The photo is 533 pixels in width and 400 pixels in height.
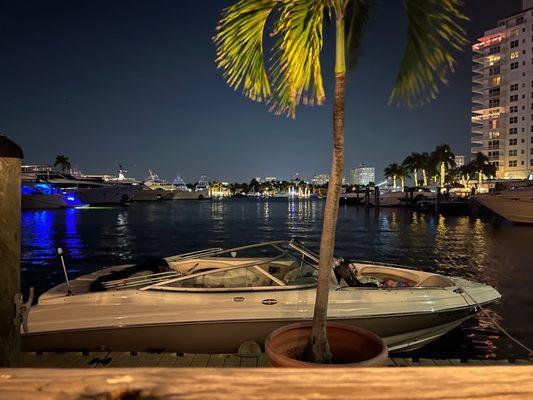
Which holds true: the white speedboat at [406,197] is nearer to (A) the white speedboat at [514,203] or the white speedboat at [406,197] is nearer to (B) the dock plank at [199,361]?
(A) the white speedboat at [514,203]

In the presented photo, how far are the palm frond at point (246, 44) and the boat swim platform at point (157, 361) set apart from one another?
13.1 ft

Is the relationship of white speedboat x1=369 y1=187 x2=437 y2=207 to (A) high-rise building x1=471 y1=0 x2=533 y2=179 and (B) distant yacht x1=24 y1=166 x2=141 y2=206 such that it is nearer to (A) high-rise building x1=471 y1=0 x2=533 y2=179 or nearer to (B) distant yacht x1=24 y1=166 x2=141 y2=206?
(A) high-rise building x1=471 y1=0 x2=533 y2=179

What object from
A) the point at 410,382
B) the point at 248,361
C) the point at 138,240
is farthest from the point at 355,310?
the point at 138,240

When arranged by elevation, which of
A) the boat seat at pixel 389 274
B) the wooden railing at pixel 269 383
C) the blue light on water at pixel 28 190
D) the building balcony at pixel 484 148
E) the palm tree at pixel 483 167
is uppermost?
the building balcony at pixel 484 148

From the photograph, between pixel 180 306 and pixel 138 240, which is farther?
pixel 138 240

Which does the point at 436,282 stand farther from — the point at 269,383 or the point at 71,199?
the point at 71,199

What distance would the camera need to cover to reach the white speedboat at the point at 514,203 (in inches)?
1477

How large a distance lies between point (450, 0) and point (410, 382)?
3202mm

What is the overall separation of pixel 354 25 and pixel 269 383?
14.0 feet

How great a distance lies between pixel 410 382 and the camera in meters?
1.63

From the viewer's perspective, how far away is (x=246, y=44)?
13.0 ft

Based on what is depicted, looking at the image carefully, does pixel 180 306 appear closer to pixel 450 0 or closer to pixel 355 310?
pixel 355 310

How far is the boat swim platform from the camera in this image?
6004 millimetres

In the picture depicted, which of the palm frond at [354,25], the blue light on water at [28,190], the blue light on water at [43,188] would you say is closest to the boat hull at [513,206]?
the palm frond at [354,25]
